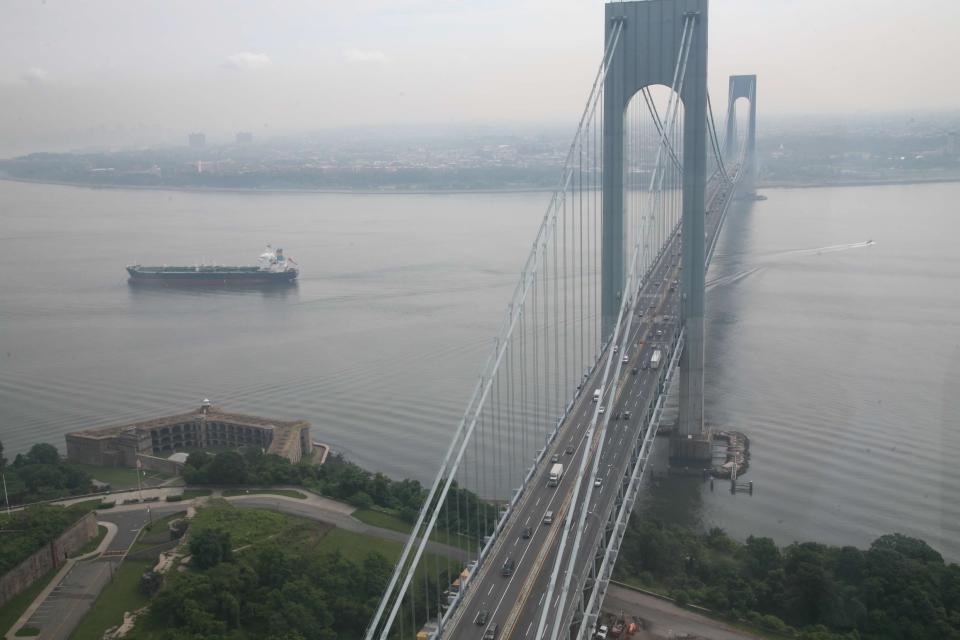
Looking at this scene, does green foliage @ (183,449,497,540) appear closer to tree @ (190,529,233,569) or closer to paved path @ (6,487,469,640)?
paved path @ (6,487,469,640)

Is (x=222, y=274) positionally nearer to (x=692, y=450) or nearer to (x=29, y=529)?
(x=692, y=450)

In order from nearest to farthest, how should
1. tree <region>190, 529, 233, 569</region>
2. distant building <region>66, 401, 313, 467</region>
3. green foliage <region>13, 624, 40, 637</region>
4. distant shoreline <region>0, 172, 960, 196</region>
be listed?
green foliage <region>13, 624, 40, 637</region> < tree <region>190, 529, 233, 569</region> < distant building <region>66, 401, 313, 467</region> < distant shoreline <region>0, 172, 960, 196</region>

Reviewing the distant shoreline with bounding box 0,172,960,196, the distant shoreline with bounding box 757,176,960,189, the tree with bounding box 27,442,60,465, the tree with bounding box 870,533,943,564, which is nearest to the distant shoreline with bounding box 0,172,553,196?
the distant shoreline with bounding box 0,172,960,196

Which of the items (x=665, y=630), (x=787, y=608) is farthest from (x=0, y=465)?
(x=787, y=608)

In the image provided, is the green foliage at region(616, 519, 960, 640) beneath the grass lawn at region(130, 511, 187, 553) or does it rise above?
above

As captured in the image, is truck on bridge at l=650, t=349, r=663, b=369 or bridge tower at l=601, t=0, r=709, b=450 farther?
bridge tower at l=601, t=0, r=709, b=450

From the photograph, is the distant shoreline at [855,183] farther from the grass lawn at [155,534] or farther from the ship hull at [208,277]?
the grass lawn at [155,534]

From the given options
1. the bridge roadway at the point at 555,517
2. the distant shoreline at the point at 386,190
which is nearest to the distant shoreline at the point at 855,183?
the distant shoreline at the point at 386,190

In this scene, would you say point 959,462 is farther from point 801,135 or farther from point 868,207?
point 868,207
